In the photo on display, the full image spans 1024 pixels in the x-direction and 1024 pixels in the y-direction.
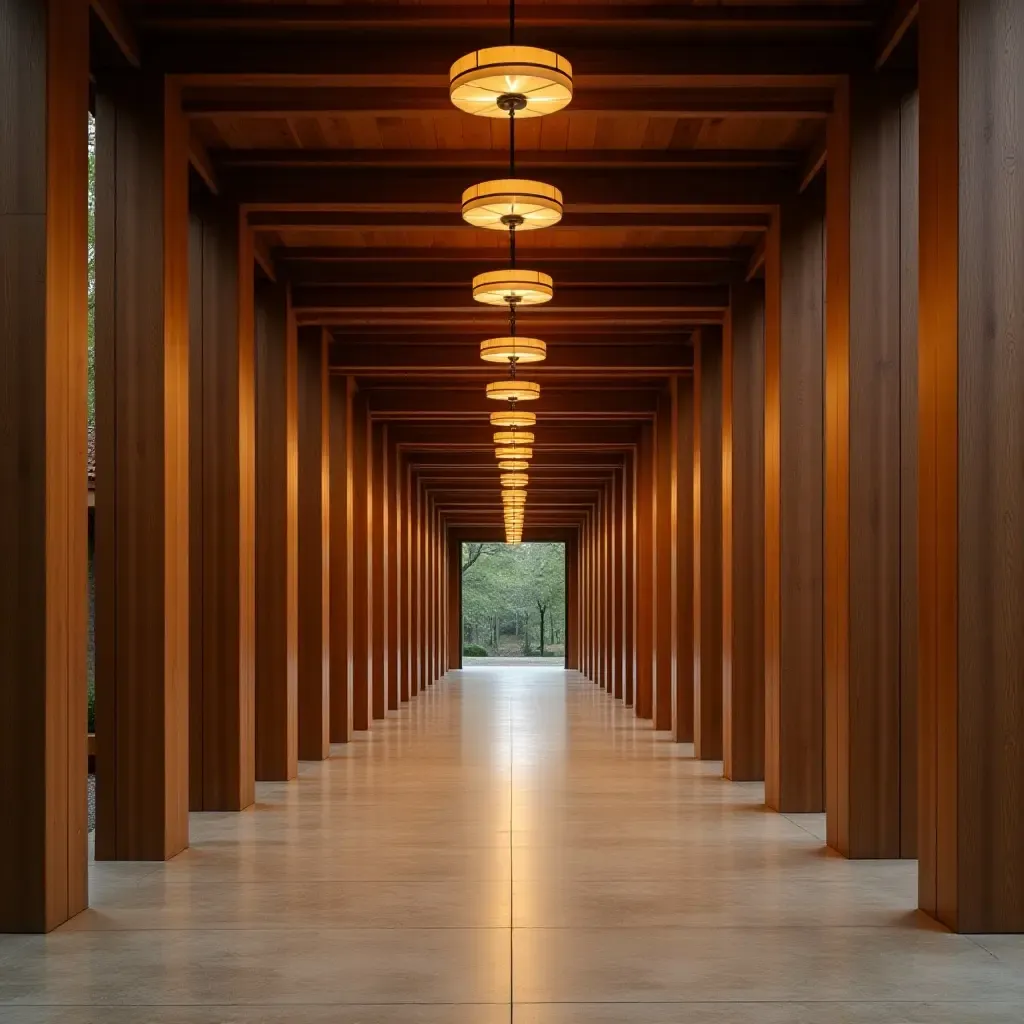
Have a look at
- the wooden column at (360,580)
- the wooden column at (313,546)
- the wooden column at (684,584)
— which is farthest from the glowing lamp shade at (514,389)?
the wooden column at (360,580)

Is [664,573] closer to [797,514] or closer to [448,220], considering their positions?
[797,514]

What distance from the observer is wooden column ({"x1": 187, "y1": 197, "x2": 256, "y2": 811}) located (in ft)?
37.1

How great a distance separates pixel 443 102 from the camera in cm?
929

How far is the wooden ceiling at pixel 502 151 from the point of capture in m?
8.63

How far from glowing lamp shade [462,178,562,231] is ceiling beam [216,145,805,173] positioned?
2.15 metres

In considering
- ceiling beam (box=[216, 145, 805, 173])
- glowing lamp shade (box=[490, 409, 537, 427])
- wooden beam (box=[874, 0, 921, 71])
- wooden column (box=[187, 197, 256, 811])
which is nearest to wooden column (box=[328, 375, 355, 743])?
glowing lamp shade (box=[490, 409, 537, 427])

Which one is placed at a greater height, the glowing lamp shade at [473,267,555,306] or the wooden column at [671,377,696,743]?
the glowing lamp shade at [473,267,555,306]

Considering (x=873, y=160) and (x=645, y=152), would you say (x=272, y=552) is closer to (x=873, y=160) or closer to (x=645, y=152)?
(x=645, y=152)

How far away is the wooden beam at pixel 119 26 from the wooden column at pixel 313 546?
7.11 metres

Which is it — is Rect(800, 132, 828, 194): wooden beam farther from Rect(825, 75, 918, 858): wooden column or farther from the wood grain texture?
the wood grain texture

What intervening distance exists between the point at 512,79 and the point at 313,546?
371 inches

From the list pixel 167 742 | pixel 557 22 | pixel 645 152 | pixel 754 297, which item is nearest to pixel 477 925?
pixel 167 742

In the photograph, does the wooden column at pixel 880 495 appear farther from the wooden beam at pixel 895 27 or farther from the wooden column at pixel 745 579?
the wooden column at pixel 745 579

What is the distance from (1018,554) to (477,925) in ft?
10.00
